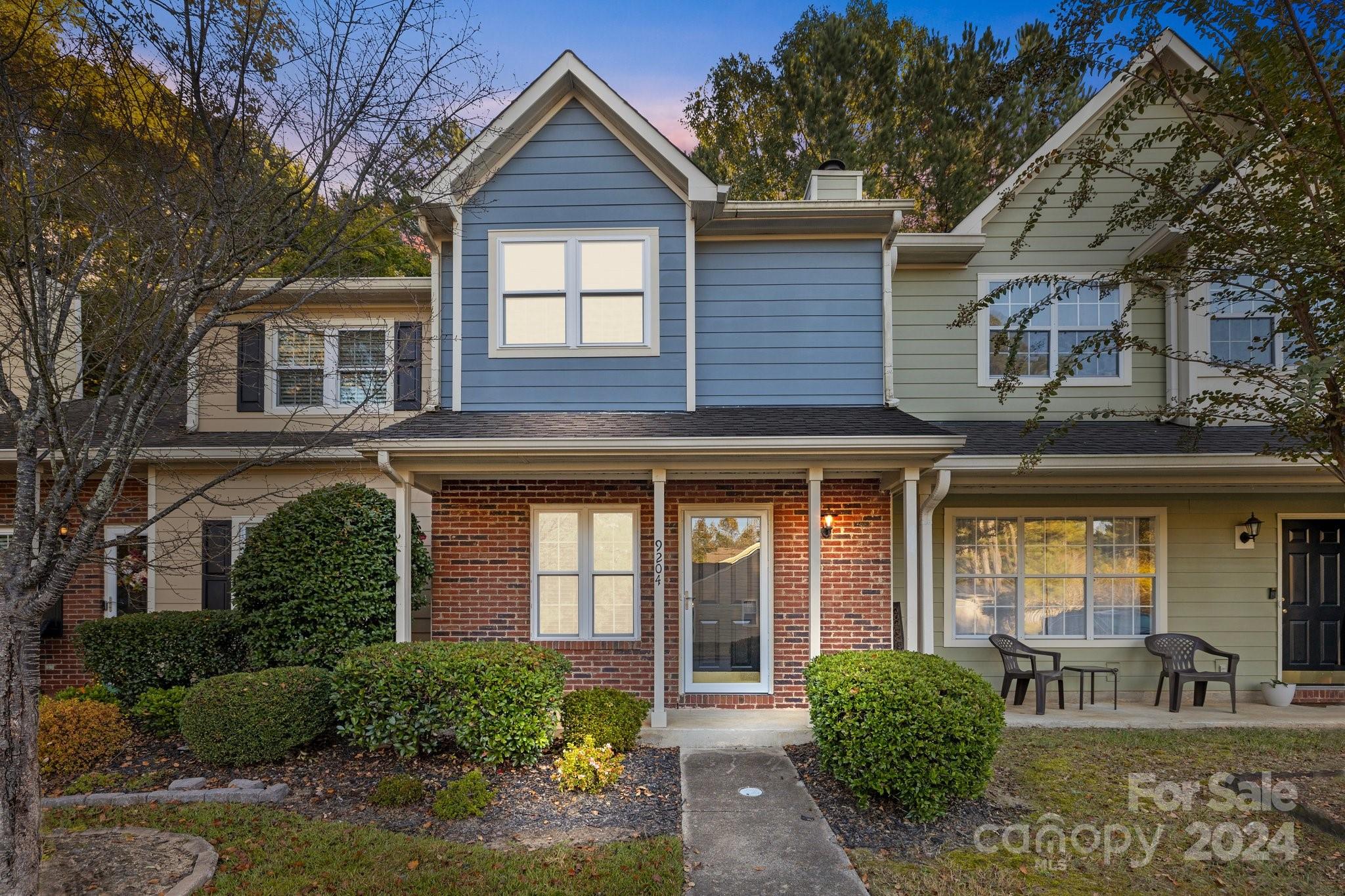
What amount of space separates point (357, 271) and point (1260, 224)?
815cm

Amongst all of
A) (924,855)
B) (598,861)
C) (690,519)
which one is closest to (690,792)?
(598,861)

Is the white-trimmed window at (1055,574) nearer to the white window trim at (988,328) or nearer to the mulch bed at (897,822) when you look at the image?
the white window trim at (988,328)

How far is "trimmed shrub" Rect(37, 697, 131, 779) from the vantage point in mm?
5719

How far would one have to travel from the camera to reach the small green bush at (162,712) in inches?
256

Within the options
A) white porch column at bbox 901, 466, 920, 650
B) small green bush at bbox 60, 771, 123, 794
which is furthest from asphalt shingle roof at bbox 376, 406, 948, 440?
small green bush at bbox 60, 771, 123, 794

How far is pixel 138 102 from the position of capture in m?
4.54

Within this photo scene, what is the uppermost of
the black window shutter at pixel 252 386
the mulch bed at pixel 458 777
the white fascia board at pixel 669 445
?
the black window shutter at pixel 252 386

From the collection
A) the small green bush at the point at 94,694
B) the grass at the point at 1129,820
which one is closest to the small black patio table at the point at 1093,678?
the grass at the point at 1129,820

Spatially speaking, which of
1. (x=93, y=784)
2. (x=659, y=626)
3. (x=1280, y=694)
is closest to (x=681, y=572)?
(x=659, y=626)

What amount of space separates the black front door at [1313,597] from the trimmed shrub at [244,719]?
1079cm

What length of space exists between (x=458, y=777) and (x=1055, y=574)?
713 centimetres

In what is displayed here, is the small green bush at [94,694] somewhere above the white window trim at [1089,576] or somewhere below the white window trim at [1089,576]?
below

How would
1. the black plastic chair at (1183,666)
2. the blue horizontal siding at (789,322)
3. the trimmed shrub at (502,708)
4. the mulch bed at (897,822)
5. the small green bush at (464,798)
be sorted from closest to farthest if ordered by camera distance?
the mulch bed at (897,822) < the small green bush at (464,798) < the trimmed shrub at (502,708) < the black plastic chair at (1183,666) < the blue horizontal siding at (789,322)

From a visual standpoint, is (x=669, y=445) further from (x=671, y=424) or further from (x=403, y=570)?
(x=403, y=570)
